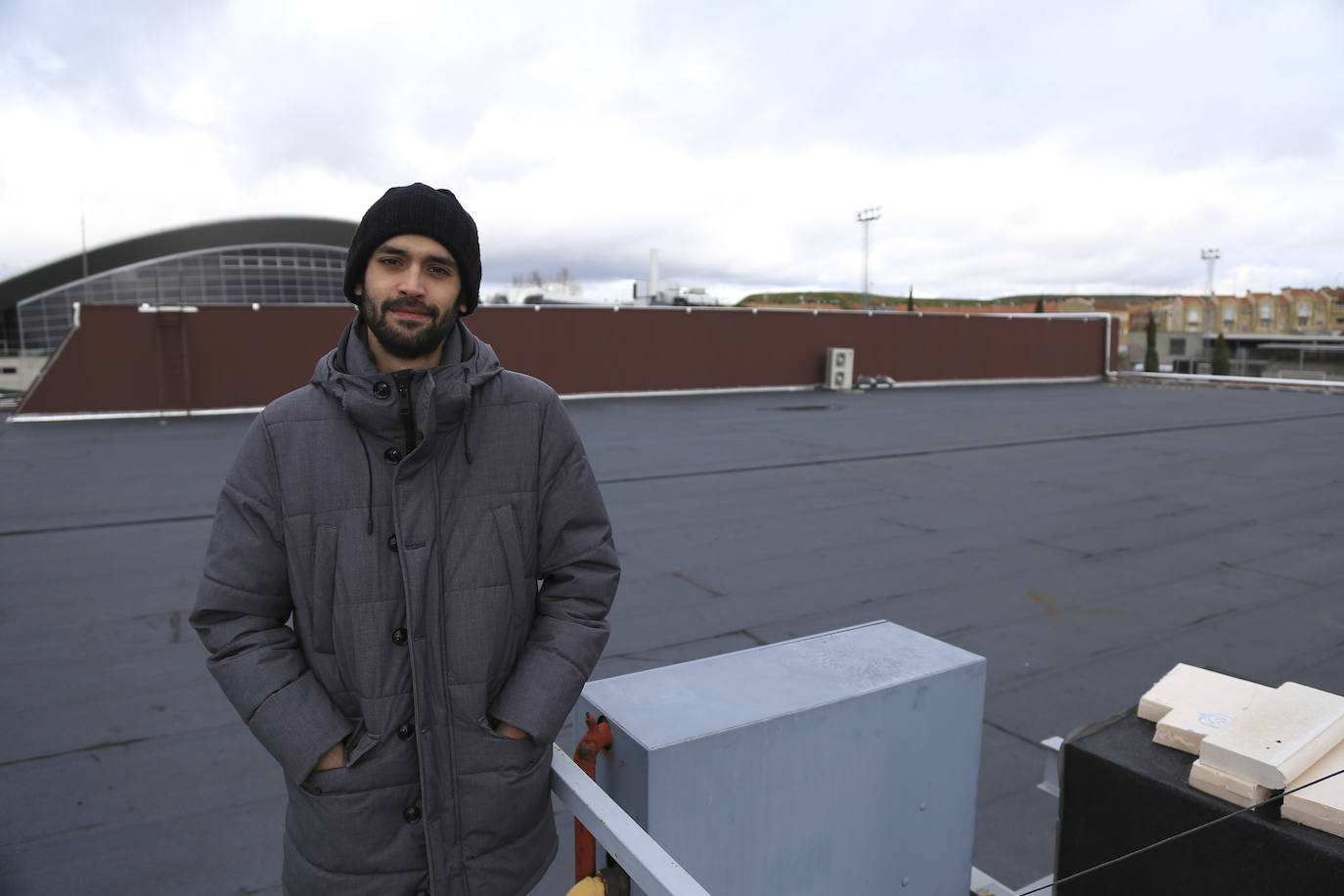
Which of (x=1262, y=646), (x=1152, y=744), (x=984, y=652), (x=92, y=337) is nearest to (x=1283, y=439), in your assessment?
(x=1262, y=646)

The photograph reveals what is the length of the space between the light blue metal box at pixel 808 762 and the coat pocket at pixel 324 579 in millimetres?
662

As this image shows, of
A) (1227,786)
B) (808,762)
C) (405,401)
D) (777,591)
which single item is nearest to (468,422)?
(405,401)

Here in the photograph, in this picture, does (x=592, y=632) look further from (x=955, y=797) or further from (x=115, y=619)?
(x=115, y=619)

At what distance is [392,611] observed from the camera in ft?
4.79

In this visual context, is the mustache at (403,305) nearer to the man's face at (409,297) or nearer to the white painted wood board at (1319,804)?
the man's face at (409,297)

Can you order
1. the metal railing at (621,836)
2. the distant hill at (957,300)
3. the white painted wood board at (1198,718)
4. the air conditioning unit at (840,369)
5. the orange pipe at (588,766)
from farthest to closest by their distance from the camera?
the distant hill at (957,300), the air conditioning unit at (840,369), the white painted wood board at (1198,718), the orange pipe at (588,766), the metal railing at (621,836)

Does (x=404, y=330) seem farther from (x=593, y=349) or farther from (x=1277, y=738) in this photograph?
(x=593, y=349)

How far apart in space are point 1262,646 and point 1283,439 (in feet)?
33.1

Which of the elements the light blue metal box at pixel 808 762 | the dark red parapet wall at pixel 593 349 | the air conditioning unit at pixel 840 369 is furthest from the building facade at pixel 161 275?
the light blue metal box at pixel 808 762

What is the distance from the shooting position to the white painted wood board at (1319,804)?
162 centimetres

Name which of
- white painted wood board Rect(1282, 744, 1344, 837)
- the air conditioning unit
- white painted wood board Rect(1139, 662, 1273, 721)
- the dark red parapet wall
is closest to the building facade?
the dark red parapet wall

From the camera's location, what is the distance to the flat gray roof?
8.78 ft

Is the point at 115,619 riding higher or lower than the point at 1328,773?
lower

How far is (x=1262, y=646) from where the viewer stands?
4062 millimetres
